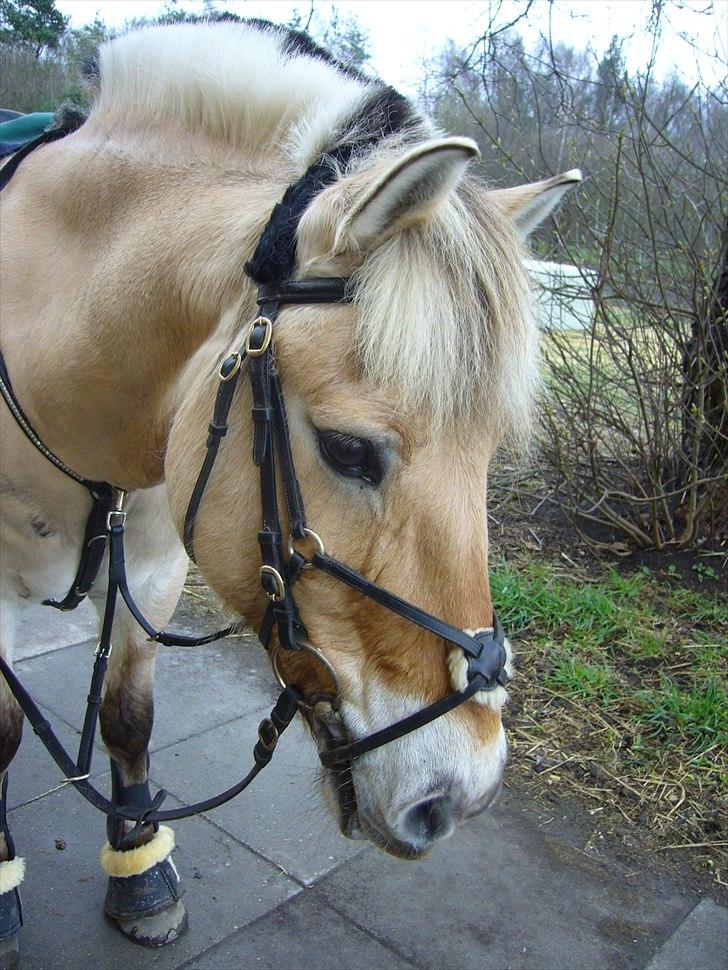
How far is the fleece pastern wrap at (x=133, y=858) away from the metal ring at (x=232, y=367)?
1.68m

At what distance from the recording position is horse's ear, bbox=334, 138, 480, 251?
124cm

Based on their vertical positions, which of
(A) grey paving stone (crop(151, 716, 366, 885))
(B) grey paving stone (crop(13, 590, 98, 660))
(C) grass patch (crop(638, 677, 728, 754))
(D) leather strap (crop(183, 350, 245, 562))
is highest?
(D) leather strap (crop(183, 350, 245, 562))

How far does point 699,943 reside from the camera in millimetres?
2400

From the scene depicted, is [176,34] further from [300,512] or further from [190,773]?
[190,773]

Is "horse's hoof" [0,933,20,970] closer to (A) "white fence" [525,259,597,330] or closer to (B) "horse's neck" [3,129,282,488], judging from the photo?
(B) "horse's neck" [3,129,282,488]

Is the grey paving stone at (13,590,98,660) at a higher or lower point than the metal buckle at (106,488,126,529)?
lower

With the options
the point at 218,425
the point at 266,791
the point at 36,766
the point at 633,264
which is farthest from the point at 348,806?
the point at 633,264

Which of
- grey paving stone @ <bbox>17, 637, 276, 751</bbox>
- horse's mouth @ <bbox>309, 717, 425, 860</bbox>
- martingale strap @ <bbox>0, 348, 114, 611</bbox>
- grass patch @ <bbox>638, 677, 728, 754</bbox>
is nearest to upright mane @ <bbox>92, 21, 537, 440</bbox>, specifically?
horse's mouth @ <bbox>309, 717, 425, 860</bbox>

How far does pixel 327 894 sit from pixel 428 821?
4.64ft

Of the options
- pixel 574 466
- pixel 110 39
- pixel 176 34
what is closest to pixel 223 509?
pixel 176 34

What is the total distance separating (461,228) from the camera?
1409mm

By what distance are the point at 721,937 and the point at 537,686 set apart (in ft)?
4.18

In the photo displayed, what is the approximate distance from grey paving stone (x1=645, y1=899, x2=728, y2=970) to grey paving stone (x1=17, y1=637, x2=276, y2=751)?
191 cm

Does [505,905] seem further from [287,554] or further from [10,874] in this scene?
[287,554]
